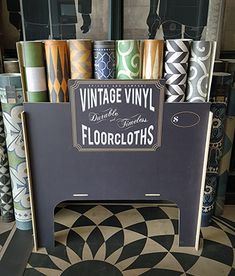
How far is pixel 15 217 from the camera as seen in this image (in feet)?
4.97

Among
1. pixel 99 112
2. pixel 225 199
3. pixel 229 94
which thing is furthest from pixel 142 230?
pixel 229 94

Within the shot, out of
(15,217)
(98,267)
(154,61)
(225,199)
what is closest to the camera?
(154,61)

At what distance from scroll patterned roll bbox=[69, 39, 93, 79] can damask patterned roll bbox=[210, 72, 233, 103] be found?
1.90 feet

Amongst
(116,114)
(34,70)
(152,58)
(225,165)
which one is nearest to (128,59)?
(152,58)

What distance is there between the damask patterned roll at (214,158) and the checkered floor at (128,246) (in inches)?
4.1

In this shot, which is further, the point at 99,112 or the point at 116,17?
the point at 116,17

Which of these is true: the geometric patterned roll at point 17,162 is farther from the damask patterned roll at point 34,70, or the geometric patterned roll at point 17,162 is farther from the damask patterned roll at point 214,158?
the damask patterned roll at point 214,158

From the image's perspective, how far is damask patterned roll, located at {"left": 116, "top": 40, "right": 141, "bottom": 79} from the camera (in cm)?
112

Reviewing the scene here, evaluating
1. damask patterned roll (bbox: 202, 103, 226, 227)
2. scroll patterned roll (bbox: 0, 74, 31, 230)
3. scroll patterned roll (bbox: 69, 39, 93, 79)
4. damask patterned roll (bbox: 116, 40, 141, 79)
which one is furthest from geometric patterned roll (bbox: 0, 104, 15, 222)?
damask patterned roll (bbox: 202, 103, 226, 227)

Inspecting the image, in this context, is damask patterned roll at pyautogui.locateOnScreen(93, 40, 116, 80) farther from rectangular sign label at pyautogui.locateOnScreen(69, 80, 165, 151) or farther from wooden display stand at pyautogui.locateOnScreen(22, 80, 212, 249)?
wooden display stand at pyautogui.locateOnScreen(22, 80, 212, 249)

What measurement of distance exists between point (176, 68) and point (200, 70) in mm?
101

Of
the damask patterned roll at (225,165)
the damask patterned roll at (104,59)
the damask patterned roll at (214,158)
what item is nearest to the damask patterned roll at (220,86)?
the damask patterned roll at (214,158)

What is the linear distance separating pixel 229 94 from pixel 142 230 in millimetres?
818

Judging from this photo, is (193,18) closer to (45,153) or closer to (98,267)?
(45,153)
